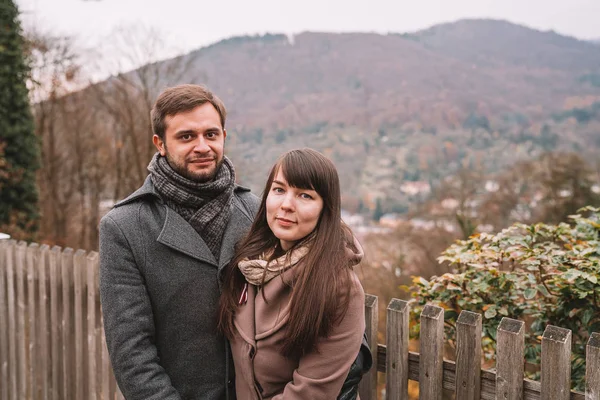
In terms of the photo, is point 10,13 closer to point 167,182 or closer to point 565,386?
point 167,182

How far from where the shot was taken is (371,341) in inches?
89.6

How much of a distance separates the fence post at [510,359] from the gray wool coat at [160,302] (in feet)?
3.49

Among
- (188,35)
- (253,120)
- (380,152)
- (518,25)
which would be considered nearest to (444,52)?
(518,25)

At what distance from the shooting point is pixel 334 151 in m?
30.1

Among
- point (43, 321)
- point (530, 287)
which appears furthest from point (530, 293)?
point (43, 321)

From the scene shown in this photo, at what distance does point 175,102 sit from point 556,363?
1726 millimetres

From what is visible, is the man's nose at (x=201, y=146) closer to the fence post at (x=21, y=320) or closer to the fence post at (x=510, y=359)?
the fence post at (x=510, y=359)

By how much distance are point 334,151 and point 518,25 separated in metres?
24.8

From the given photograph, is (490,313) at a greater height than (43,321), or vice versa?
(490,313)

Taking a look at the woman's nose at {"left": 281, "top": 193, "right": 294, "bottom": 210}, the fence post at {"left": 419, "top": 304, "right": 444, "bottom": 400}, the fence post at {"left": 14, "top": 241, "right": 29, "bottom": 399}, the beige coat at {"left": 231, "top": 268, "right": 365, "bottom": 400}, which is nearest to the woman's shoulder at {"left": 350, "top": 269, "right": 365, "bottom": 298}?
the beige coat at {"left": 231, "top": 268, "right": 365, "bottom": 400}

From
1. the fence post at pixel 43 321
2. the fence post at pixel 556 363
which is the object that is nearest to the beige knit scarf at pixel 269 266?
the fence post at pixel 556 363

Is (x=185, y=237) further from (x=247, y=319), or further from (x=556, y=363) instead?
(x=556, y=363)

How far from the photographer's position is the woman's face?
1.83 meters

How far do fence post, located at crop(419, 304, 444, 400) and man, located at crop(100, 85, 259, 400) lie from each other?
82cm
